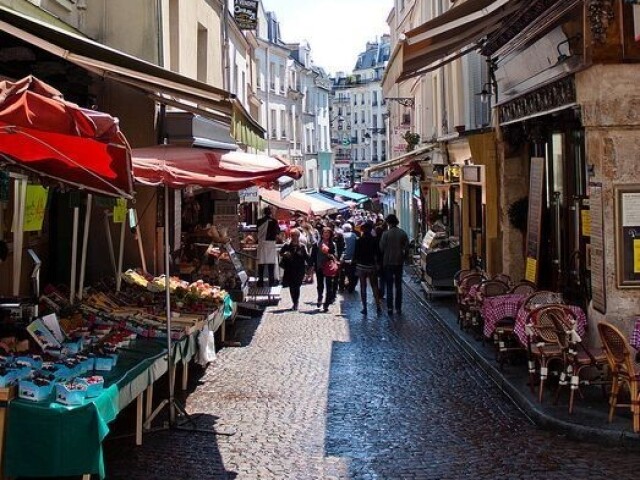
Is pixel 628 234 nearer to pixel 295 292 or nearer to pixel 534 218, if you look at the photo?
pixel 534 218

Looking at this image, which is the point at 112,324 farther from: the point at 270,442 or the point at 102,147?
the point at 102,147

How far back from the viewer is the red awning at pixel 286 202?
26916 mm

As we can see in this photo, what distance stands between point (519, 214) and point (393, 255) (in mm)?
3217

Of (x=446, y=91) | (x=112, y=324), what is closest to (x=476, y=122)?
(x=446, y=91)

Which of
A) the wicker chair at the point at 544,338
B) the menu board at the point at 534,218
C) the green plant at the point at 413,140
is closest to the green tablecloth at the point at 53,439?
the wicker chair at the point at 544,338

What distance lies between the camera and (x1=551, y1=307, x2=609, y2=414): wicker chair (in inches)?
320

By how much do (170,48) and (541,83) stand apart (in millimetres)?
8289

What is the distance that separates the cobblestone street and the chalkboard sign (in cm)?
183

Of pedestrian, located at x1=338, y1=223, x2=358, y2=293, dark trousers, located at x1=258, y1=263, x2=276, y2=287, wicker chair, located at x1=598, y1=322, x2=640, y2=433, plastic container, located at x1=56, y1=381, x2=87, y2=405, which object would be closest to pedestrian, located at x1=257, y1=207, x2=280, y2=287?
dark trousers, located at x1=258, y1=263, x2=276, y2=287

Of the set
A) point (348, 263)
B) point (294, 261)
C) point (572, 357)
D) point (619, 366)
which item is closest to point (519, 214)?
point (294, 261)

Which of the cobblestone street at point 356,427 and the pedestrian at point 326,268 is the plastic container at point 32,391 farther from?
Answer: the pedestrian at point 326,268

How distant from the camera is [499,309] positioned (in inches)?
410

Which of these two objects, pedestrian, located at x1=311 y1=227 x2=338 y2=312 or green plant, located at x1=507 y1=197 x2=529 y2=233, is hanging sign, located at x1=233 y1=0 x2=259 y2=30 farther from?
green plant, located at x1=507 y1=197 x2=529 y2=233

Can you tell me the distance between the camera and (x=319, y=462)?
Result: 7078 mm
